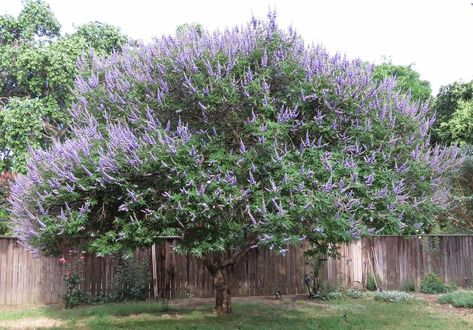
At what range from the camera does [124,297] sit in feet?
44.5

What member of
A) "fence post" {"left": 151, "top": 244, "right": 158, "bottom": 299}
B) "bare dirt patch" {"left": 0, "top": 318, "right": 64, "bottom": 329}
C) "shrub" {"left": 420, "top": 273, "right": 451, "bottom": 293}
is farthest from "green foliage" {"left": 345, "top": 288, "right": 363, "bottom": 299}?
"bare dirt patch" {"left": 0, "top": 318, "right": 64, "bottom": 329}

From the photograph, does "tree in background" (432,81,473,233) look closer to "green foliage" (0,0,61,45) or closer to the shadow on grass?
the shadow on grass

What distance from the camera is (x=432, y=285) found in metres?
15.2

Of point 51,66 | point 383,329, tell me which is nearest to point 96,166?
point 383,329

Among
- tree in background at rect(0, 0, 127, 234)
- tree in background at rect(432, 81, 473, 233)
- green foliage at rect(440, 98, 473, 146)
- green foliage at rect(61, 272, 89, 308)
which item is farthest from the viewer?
green foliage at rect(440, 98, 473, 146)

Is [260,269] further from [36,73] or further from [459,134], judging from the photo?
[459,134]

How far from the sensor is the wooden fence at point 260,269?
13.3 m

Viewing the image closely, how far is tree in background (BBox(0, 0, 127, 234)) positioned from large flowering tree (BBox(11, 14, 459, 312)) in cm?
684

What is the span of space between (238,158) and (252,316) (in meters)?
4.86

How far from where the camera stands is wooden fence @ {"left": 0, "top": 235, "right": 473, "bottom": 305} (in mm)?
13336

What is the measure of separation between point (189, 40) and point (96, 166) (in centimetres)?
285

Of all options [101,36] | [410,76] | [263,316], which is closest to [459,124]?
[410,76]

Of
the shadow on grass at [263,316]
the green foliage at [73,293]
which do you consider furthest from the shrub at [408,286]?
the green foliage at [73,293]

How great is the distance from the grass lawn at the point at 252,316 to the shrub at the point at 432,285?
2142 mm
